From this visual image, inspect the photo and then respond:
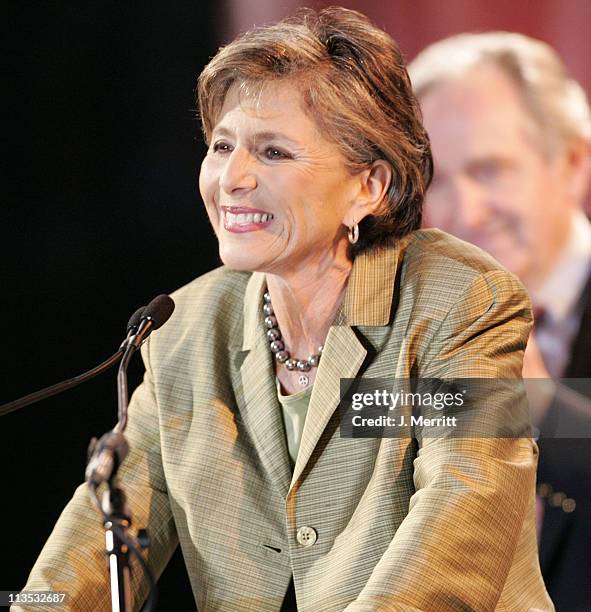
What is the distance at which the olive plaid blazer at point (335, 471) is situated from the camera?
1853 millimetres

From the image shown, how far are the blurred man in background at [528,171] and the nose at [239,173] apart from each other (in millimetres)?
937

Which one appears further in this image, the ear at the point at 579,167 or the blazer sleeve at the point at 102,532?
the ear at the point at 579,167

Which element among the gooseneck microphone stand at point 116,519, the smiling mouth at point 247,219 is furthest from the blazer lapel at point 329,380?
the gooseneck microphone stand at point 116,519

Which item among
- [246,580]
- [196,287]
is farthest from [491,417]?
[196,287]

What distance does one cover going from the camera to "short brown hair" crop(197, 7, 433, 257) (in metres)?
2.08

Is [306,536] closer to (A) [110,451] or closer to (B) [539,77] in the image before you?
(A) [110,451]

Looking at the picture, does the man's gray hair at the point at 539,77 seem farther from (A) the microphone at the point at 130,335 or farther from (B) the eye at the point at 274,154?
(A) the microphone at the point at 130,335

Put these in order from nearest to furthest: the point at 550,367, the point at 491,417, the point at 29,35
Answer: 1. the point at 491,417
2. the point at 550,367
3. the point at 29,35

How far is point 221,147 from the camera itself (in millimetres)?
2176

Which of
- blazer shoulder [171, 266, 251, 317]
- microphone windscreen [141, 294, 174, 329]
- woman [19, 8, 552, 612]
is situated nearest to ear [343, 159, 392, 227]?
woman [19, 8, 552, 612]

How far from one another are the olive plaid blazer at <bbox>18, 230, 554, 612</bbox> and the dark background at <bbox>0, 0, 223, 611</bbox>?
0.81m

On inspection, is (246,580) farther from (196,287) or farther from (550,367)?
(550,367)

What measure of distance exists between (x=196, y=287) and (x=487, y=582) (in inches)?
37.9

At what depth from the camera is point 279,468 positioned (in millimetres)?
2137
